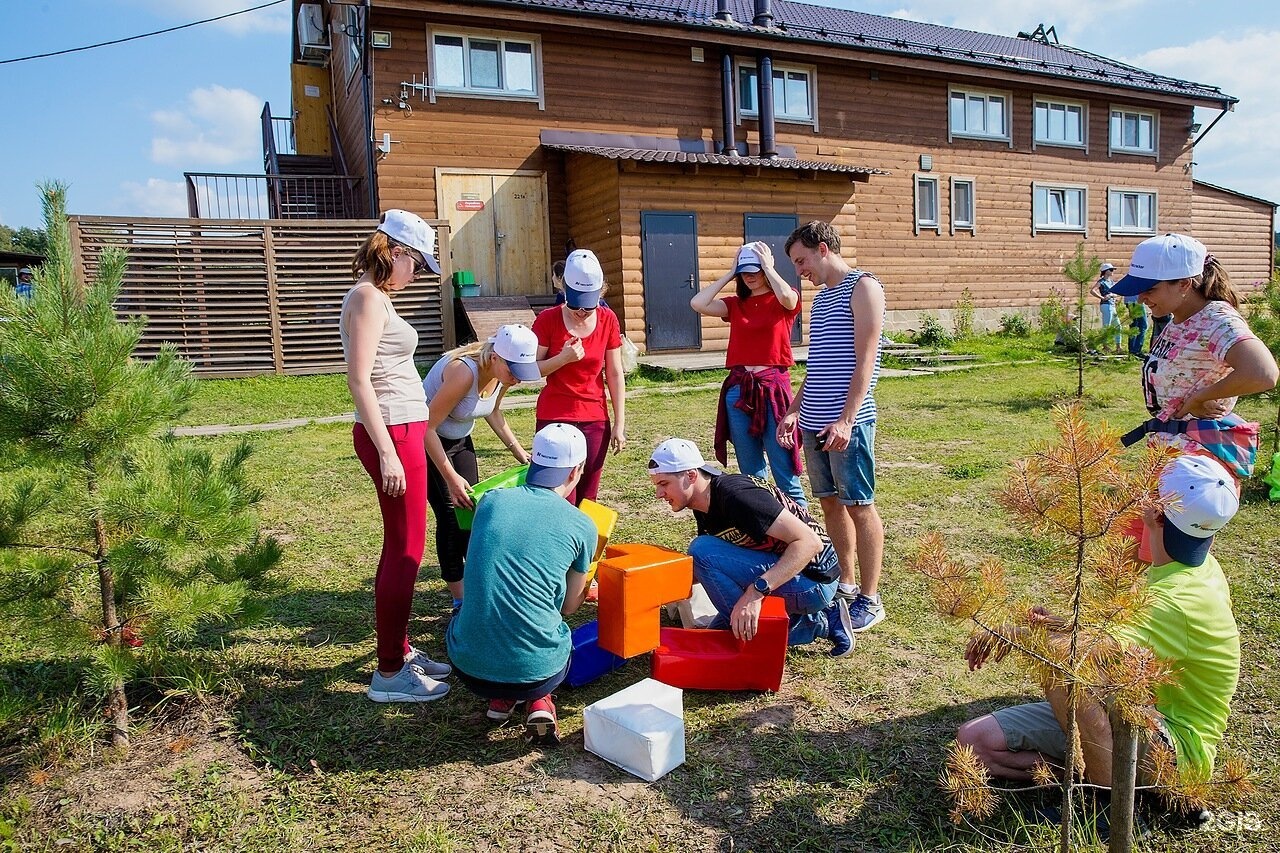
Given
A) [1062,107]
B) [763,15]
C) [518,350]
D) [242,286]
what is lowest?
[518,350]

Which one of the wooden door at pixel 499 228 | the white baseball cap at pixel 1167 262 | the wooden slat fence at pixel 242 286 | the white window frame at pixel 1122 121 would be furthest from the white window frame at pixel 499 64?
the white window frame at pixel 1122 121

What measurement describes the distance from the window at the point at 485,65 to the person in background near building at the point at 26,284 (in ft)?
42.7

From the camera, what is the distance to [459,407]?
153 inches

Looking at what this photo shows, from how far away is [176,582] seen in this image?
2.96 m

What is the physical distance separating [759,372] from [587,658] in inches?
72.0

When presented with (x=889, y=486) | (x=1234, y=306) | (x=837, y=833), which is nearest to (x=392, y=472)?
(x=837, y=833)

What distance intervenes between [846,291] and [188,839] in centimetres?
322

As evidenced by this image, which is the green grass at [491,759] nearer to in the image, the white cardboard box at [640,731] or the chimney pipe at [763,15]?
the white cardboard box at [640,731]

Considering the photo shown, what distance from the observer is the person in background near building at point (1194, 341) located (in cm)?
301

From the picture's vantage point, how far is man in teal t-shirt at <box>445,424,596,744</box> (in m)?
2.92

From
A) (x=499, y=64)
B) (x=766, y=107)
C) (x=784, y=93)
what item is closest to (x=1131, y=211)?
(x=784, y=93)

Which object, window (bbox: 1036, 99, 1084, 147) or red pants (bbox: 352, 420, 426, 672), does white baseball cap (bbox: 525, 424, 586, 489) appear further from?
window (bbox: 1036, 99, 1084, 147)

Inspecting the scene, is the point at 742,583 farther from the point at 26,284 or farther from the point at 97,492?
the point at 26,284

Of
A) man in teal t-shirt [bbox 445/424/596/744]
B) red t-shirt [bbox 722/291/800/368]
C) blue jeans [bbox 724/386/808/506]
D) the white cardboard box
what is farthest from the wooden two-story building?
the white cardboard box
